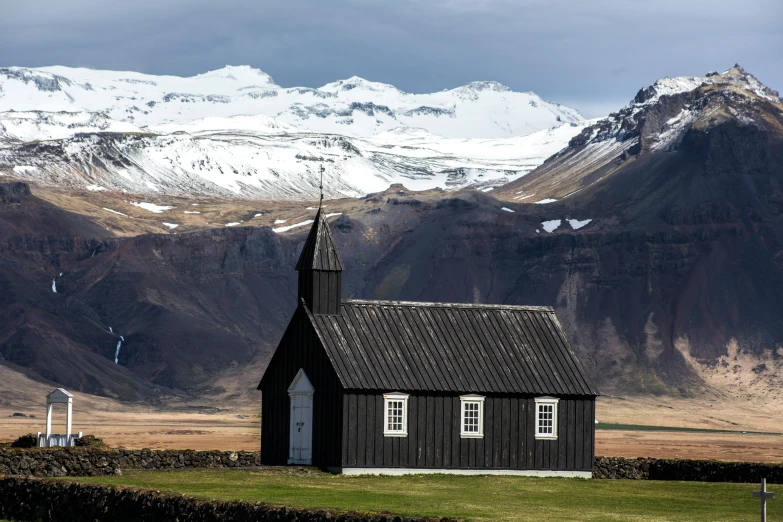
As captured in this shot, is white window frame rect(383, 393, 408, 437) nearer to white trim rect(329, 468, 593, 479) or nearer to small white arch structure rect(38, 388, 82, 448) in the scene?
white trim rect(329, 468, 593, 479)

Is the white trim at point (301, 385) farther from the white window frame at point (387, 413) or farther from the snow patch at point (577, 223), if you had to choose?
the snow patch at point (577, 223)

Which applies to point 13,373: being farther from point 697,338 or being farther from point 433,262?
point 697,338

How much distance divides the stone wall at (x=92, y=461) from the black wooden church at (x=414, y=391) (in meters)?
3.71

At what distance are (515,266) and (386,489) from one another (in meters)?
145

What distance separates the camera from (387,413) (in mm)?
45656

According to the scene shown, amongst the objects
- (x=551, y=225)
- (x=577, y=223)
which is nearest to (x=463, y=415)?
(x=577, y=223)

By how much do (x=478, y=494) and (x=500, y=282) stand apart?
143749mm

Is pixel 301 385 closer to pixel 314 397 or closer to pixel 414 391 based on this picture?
pixel 314 397

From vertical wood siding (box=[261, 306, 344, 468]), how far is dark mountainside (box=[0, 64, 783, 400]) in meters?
108

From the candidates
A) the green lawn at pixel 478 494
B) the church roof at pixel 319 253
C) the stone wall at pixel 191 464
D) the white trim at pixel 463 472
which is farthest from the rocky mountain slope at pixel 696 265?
the green lawn at pixel 478 494

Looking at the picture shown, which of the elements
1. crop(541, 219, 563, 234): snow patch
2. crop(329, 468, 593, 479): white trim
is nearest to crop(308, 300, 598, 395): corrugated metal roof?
crop(329, 468, 593, 479): white trim

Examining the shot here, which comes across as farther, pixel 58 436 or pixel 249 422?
pixel 249 422

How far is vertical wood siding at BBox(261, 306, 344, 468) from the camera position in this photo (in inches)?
1791

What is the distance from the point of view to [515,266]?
184m
